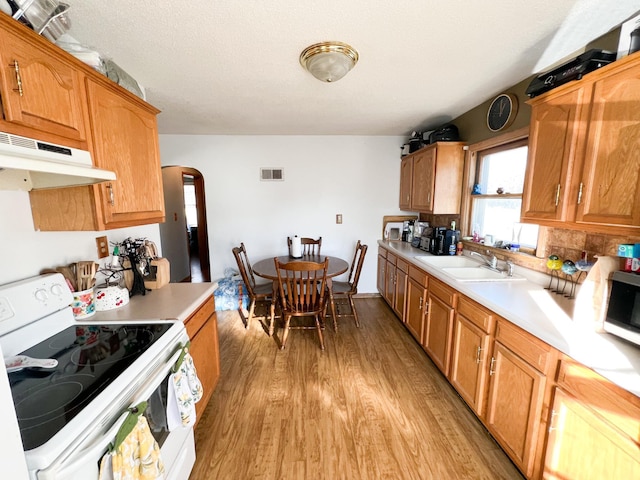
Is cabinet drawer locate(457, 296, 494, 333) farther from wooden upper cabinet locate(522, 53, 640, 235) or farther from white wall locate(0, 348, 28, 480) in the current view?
white wall locate(0, 348, 28, 480)

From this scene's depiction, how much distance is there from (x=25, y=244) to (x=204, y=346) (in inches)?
40.7

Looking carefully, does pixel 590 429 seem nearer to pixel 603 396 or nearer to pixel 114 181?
pixel 603 396

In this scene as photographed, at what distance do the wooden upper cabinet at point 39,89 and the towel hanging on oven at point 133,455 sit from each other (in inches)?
42.8

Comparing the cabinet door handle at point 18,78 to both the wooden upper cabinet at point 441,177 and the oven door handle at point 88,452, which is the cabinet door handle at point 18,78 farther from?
the wooden upper cabinet at point 441,177

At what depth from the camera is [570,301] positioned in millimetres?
1522

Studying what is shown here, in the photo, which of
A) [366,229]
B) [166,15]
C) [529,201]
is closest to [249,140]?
[366,229]

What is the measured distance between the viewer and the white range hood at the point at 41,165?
79cm

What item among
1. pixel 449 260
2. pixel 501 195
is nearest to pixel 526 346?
pixel 449 260

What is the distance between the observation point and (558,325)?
4.04 ft

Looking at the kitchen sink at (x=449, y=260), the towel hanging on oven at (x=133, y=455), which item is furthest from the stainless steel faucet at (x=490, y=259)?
the towel hanging on oven at (x=133, y=455)

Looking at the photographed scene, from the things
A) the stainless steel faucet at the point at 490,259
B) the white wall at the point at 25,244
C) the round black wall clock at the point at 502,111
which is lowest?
the stainless steel faucet at the point at 490,259

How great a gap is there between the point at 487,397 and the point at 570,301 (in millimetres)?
739

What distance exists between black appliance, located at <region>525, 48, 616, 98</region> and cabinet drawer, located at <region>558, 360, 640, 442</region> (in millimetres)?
1357

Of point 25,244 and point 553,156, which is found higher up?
point 553,156
